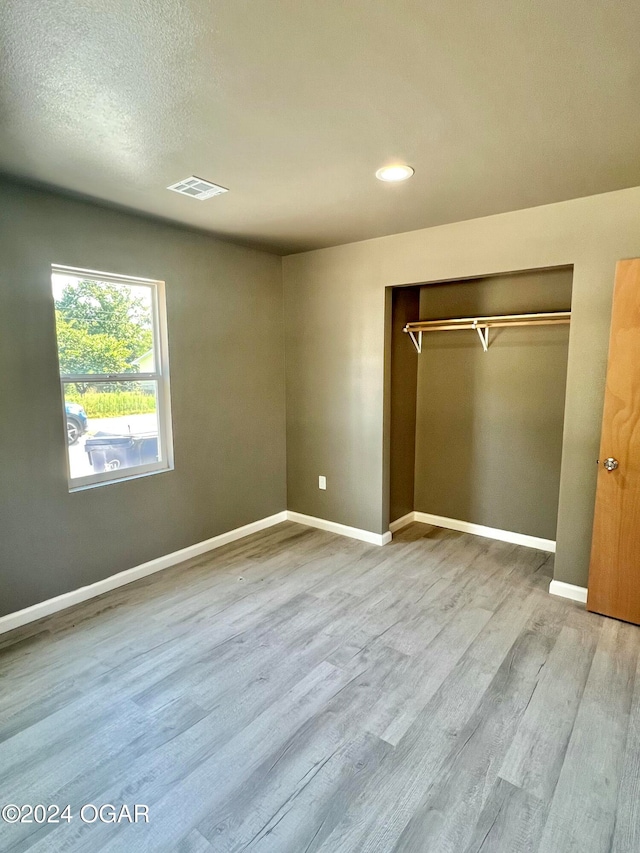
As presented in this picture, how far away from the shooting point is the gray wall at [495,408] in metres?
3.51

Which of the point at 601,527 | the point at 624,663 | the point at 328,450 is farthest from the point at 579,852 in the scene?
the point at 328,450

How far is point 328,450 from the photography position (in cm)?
405

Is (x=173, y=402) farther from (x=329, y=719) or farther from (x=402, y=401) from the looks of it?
(x=329, y=719)

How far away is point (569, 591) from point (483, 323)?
2025mm

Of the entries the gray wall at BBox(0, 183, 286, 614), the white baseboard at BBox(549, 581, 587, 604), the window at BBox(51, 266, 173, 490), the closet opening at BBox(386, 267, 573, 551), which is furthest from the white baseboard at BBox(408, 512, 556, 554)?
the window at BBox(51, 266, 173, 490)

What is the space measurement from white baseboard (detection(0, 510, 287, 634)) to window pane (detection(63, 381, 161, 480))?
72 cm

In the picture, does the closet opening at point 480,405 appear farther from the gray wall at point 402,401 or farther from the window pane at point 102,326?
the window pane at point 102,326

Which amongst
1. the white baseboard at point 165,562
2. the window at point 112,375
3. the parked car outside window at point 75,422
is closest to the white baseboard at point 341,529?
the white baseboard at point 165,562

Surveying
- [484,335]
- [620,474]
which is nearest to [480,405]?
Answer: [484,335]

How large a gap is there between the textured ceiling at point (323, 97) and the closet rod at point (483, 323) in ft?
3.07

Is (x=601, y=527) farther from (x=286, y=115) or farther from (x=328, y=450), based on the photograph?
(x=286, y=115)

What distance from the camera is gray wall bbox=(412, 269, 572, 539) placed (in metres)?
3.51

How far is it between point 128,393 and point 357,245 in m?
2.08

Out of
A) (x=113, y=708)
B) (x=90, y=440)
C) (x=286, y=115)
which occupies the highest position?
(x=286, y=115)
